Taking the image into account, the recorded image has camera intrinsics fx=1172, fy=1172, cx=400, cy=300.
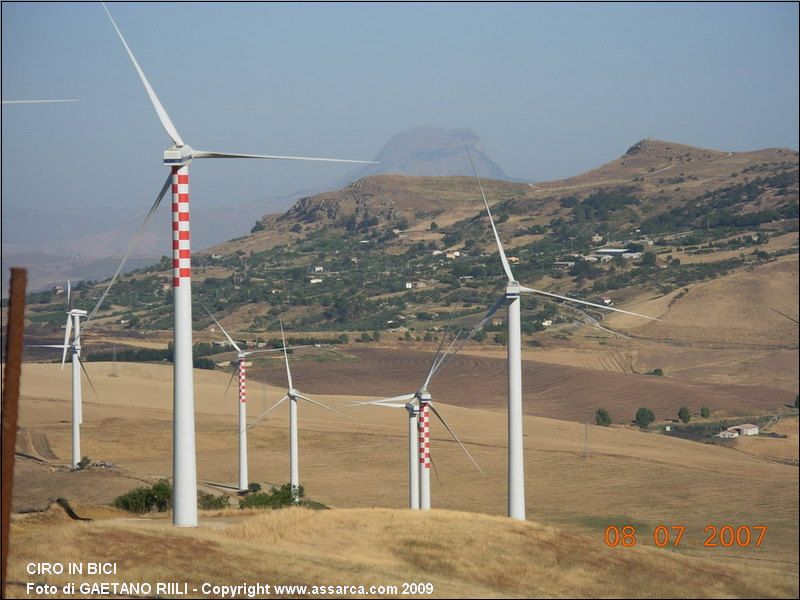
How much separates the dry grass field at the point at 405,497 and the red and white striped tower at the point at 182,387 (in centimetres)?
115

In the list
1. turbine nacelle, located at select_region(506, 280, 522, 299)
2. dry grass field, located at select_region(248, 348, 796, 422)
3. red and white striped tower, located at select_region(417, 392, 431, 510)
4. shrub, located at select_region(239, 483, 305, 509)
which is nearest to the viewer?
turbine nacelle, located at select_region(506, 280, 522, 299)

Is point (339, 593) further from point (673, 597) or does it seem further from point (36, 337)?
point (36, 337)

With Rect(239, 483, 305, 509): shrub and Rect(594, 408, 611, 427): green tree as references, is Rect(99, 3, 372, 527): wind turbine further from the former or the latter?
Rect(594, 408, 611, 427): green tree

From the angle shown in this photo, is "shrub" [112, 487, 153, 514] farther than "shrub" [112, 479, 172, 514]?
No

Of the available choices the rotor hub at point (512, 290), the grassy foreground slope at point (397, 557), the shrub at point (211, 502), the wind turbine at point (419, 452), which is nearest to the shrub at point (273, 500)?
the shrub at point (211, 502)

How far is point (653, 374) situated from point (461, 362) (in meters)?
26.3

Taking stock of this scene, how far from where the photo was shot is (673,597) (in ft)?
85.2

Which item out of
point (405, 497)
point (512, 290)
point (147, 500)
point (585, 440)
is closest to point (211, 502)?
point (147, 500)

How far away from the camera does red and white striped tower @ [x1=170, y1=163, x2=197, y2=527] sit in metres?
34.5

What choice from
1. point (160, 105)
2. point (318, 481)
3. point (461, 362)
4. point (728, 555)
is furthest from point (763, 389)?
point (160, 105)

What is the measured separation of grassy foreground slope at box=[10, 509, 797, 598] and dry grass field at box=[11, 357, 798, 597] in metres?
0.09

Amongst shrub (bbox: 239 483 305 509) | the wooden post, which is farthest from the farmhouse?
the wooden post

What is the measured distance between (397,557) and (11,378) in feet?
40.9

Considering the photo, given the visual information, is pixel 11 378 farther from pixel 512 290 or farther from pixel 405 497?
pixel 405 497
